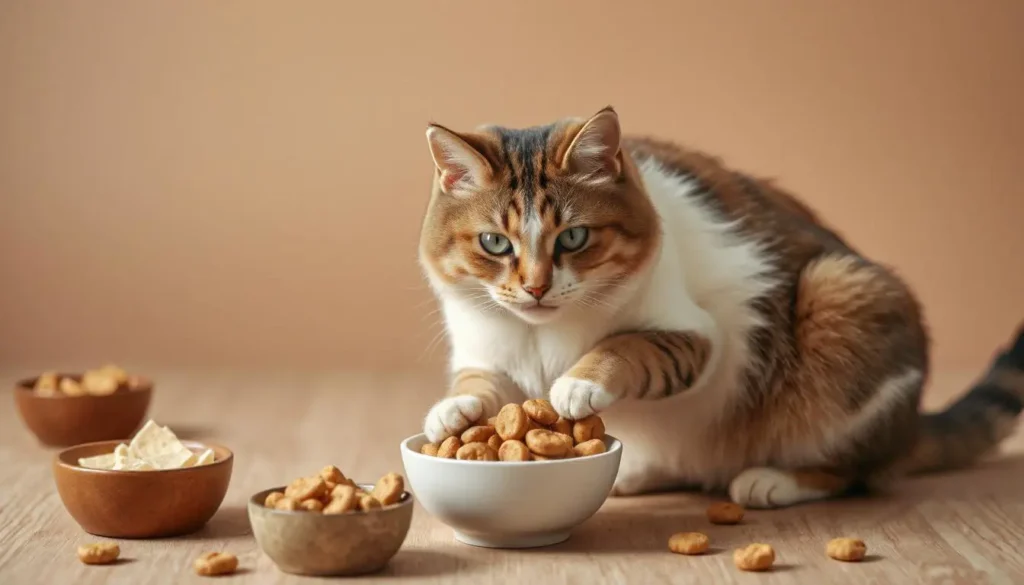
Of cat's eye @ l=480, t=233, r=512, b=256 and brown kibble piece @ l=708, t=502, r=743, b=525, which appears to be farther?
brown kibble piece @ l=708, t=502, r=743, b=525

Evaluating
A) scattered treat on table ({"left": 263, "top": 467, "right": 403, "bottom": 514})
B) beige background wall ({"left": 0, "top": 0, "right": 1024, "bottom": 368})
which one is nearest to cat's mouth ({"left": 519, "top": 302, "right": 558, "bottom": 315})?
scattered treat on table ({"left": 263, "top": 467, "right": 403, "bottom": 514})

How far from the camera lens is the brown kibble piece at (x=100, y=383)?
2646 mm

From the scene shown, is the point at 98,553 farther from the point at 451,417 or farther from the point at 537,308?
the point at 537,308

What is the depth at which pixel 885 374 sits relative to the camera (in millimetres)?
2125

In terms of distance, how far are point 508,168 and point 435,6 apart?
1.94 meters

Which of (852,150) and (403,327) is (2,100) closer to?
(403,327)

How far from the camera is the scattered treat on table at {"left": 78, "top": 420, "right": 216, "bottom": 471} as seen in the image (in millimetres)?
1896

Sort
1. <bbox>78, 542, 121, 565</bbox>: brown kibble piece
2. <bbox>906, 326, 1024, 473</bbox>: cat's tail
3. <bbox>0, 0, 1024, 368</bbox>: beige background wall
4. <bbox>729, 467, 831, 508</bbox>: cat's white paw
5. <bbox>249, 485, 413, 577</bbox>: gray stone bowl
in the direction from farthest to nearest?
<bbox>0, 0, 1024, 368</bbox>: beige background wall < <bbox>906, 326, 1024, 473</bbox>: cat's tail < <bbox>729, 467, 831, 508</bbox>: cat's white paw < <bbox>78, 542, 121, 565</bbox>: brown kibble piece < <bbox>249, 485, 413, 577</bbox>: gray stone bowl

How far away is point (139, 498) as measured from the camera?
1819 mm

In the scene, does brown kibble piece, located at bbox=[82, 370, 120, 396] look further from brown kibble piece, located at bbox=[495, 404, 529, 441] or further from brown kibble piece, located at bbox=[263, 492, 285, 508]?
brown kibble piece, located at bbox=[495, 404, 529, 441]

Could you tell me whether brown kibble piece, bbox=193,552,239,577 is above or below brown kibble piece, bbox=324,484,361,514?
below

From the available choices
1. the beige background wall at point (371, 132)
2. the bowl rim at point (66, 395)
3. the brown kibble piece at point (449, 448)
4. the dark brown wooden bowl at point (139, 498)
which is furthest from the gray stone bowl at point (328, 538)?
the beige background wall at point (371, 132)

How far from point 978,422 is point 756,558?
96cm

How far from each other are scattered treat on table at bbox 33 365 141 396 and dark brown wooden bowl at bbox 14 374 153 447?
21 millimetres
